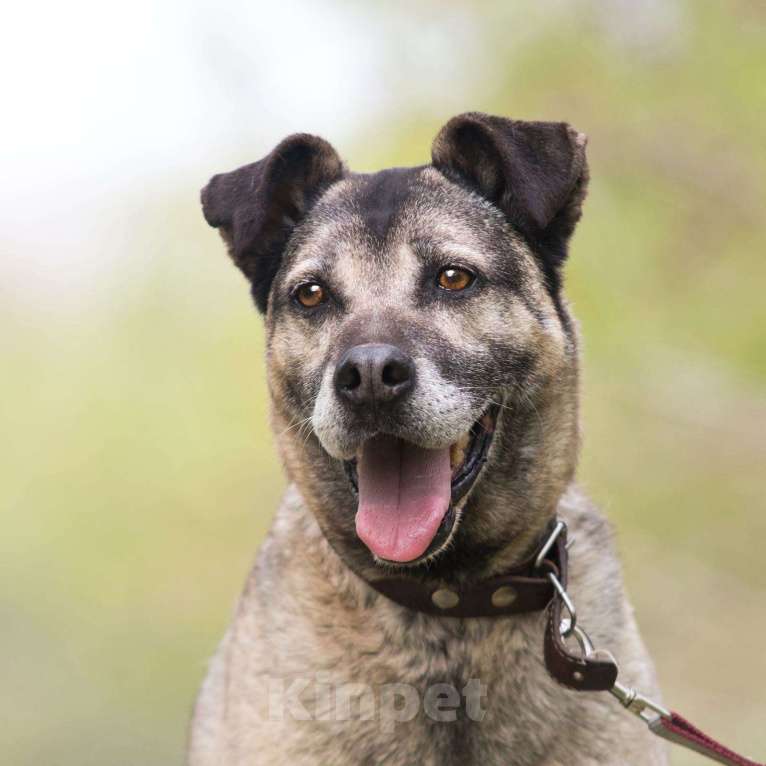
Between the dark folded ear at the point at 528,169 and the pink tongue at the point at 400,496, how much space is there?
2.96ft

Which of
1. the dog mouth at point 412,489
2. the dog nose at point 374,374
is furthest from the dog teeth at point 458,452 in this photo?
the dog nose at point 374,374

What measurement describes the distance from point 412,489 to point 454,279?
0.77m

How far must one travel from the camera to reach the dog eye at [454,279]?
12.5 ft

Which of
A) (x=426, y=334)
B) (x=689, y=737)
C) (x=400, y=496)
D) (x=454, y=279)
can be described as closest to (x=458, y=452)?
(x=400, y=496)

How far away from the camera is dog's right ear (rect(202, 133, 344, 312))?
4.04 meters

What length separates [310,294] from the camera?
395 centimetres

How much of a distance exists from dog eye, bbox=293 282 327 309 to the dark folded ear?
70 centimetres

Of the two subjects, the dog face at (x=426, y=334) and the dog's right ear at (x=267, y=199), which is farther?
the dog's right ear at (x=267, y=199)

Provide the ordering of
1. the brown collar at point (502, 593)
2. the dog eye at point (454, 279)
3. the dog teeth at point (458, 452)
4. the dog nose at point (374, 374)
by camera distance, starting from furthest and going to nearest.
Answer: the dog eye at point (454, 279)
the brown collar at point (502, 593)
the dog teeth at point (458, 452)
the dog nose at point (374, 374)

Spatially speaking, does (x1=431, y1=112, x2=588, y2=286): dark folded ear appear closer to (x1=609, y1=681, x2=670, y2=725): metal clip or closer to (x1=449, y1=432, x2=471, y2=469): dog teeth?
(x1=449, y1=432, x2=471, y2=469): dog teeth

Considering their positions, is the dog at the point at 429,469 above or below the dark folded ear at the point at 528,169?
below

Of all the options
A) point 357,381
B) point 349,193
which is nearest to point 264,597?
point 357,381

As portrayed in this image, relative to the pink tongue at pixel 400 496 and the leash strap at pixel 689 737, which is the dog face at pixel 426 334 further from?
the leash strap at pixel 689 737

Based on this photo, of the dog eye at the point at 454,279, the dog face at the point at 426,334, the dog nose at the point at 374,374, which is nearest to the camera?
the dog nose at the point at 374,374
